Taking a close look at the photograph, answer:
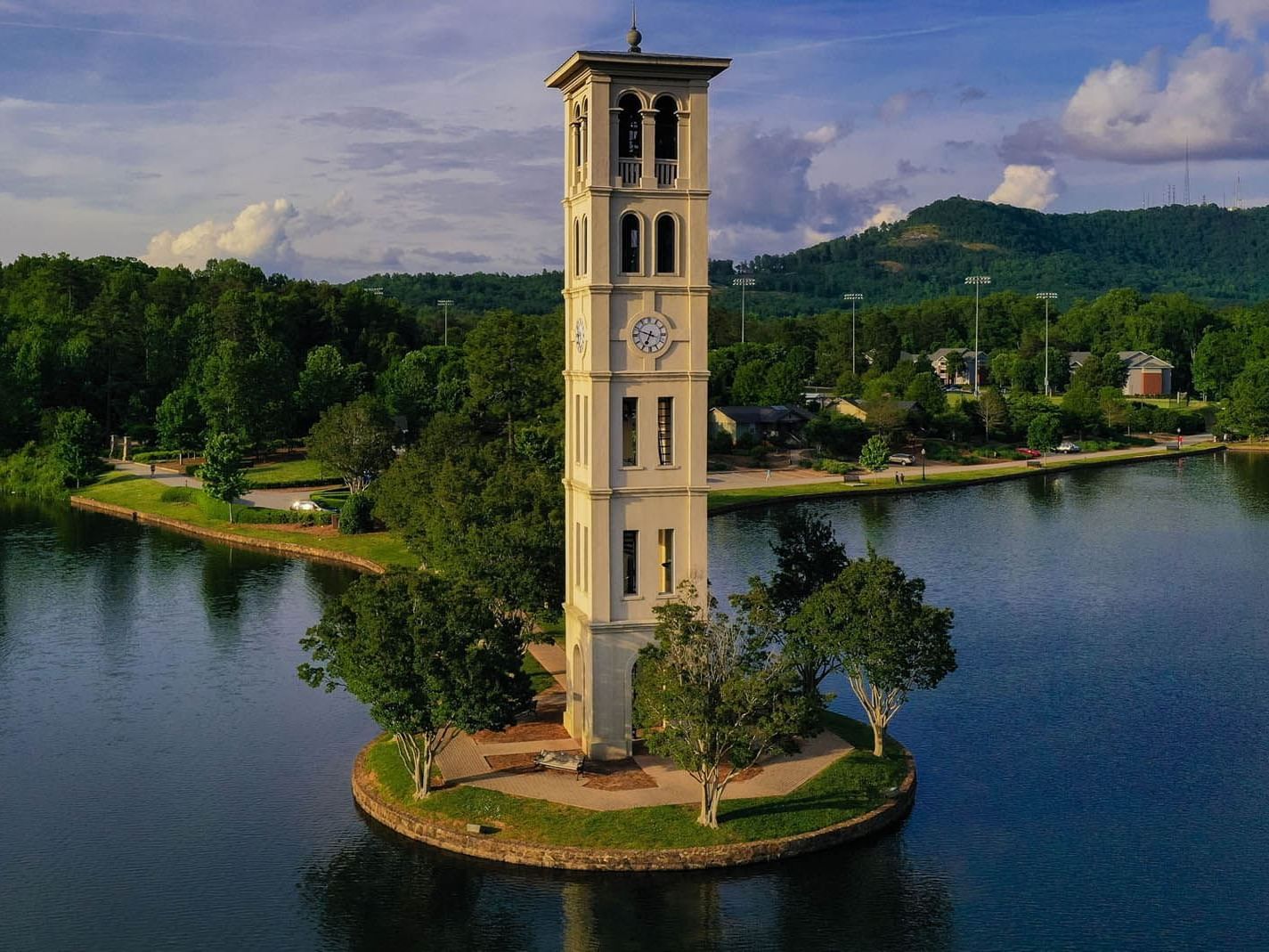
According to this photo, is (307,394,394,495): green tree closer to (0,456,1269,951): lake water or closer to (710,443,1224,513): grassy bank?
(0,456,1269,951): lake water

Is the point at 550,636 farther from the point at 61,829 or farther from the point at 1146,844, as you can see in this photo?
the point at 1146,844

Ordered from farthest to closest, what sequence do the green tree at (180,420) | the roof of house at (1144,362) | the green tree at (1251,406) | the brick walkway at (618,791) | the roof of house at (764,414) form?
the roof of house at (1144,362) → the green tree at (1251,406) → the roof of house at (764,414) → the green tree at (180,420) → the brick walkway at (618,791)

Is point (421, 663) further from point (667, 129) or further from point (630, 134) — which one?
point (667, 129)

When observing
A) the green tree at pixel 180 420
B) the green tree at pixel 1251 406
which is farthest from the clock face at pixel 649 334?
the green tree at pixel 1251 406

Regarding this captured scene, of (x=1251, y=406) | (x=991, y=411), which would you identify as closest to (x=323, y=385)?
(x=991, y=411)

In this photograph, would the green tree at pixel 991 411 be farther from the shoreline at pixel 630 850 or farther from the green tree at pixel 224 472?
the shoreline at pixel 630 850

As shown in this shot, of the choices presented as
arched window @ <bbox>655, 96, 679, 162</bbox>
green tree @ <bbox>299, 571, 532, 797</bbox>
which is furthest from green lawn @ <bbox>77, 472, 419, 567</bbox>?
arched window @ <bbox>655, 96, 679, 162</bbox>
